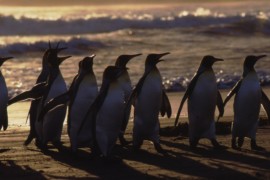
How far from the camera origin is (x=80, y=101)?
26.6 ft

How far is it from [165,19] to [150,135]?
33208 mm

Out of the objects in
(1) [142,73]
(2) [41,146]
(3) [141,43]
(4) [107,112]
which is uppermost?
(4) [107,112]

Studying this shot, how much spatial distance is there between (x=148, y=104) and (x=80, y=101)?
0.79m

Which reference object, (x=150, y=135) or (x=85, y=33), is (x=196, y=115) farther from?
(x=85, y=33)

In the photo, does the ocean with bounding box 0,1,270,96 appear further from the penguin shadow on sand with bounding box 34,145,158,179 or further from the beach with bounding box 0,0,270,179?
the penguin shadow on sand with bounding box 34,145,158,179

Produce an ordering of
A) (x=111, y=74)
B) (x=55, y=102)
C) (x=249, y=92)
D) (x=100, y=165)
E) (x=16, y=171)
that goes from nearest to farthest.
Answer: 1. (x=16, y=171)
2. (x=100, y=165)
3. (x=111, y=74)
4. (x=55, y=102)
5. (x=249, y=92)

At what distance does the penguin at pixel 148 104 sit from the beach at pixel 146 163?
176 mm

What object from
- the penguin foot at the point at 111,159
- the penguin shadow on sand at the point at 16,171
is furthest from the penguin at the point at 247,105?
the penguin shadow on sand at the point at 16,171

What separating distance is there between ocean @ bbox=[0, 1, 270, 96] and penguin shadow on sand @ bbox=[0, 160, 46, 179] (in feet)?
22.9

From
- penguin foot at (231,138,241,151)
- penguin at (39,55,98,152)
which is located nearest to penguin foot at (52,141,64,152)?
penguin at (39,55,98,152)

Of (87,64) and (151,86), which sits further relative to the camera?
(151,86)

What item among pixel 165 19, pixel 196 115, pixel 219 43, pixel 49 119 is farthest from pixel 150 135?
pixel 165 19

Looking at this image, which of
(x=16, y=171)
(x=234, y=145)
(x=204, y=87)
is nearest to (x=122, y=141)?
(x=204, y=87)

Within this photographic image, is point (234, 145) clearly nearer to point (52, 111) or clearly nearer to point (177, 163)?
point (177, 163)
